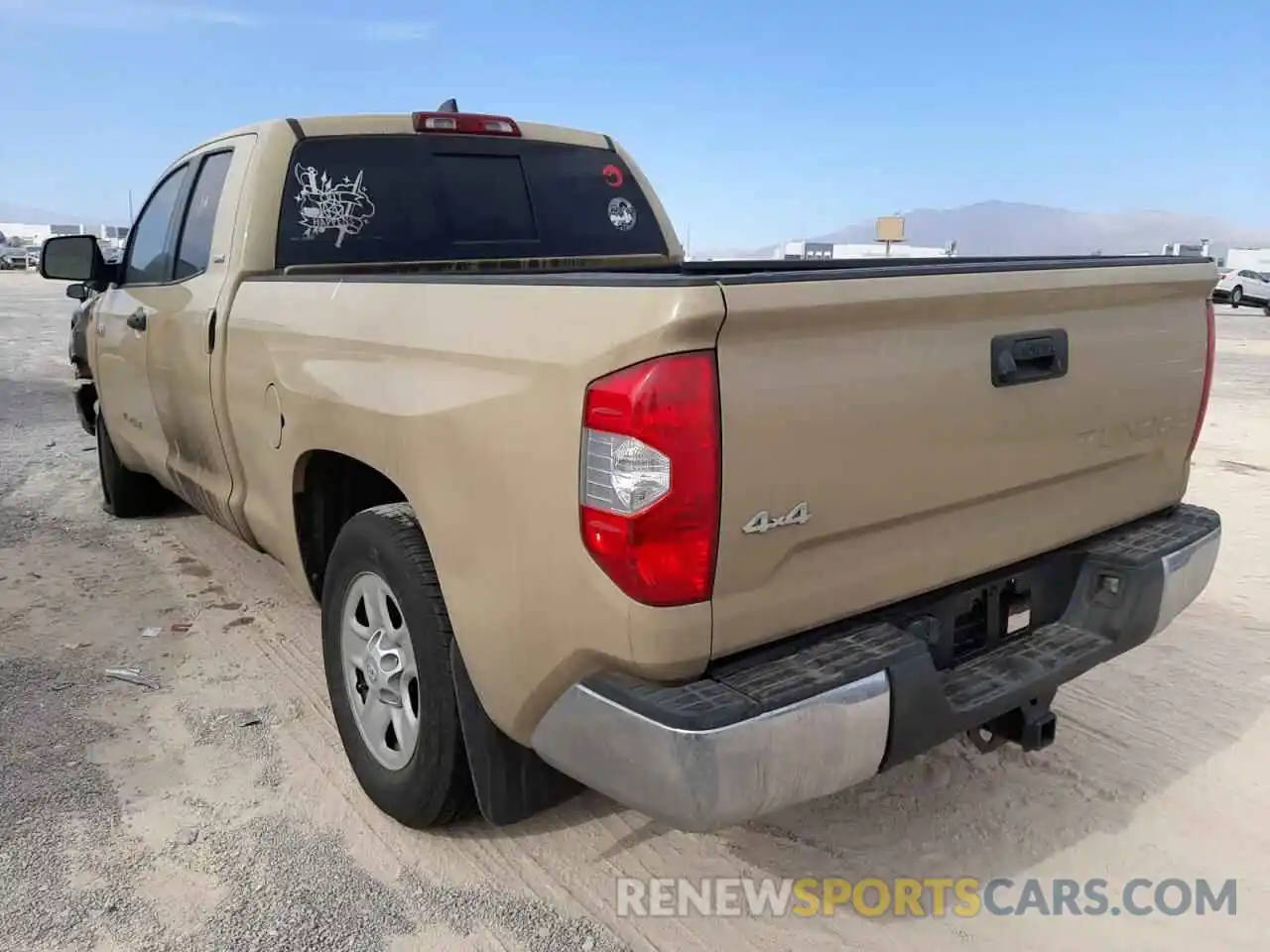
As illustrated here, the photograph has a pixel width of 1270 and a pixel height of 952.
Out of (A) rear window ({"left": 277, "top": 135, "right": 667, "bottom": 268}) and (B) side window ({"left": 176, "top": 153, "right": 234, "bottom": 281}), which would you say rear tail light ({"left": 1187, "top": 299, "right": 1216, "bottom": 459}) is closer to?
(A) rear window ({"left": 277, "top": 135, "right": 667, "bottom": 268})

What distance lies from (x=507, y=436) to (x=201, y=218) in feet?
8.49

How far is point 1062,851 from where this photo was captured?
2.77 m

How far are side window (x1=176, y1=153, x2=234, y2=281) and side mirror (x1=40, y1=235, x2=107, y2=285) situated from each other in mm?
909

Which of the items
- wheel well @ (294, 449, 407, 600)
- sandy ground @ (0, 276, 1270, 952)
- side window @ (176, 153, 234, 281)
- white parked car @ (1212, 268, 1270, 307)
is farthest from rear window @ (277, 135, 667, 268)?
white parked car @ (1212, 268, 1270, 307)

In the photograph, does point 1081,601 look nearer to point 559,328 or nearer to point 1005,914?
point 1005,914

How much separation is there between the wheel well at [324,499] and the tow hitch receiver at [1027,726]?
185 cm

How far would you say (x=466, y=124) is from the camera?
414 cm

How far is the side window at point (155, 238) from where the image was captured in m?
4.50

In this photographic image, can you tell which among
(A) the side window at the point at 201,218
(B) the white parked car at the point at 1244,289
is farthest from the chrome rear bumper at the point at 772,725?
(B) the white parked car at the point at 1244,289

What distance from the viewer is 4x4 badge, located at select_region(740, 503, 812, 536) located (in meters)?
2.00

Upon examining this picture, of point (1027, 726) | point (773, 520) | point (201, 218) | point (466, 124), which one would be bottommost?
point (1027, 726)

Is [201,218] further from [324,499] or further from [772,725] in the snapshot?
[772,725]

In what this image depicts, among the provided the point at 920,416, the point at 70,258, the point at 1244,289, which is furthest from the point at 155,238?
the point at 1244,289

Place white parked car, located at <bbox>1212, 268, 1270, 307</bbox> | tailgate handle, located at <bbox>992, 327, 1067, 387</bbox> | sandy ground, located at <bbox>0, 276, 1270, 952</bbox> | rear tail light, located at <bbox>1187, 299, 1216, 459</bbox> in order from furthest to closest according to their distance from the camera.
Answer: white parked car, located at <bbox>1212, 268, 1270, 307</bbox>
rear tail light, located at <bbox>1187, 299, 1216, 459</bbox>
sandy ground, located at <bbox>0, 276, 1270, 952</bbox>
tailgate handle, located at <bbox>992, 327, 1067, 387</bbox>
